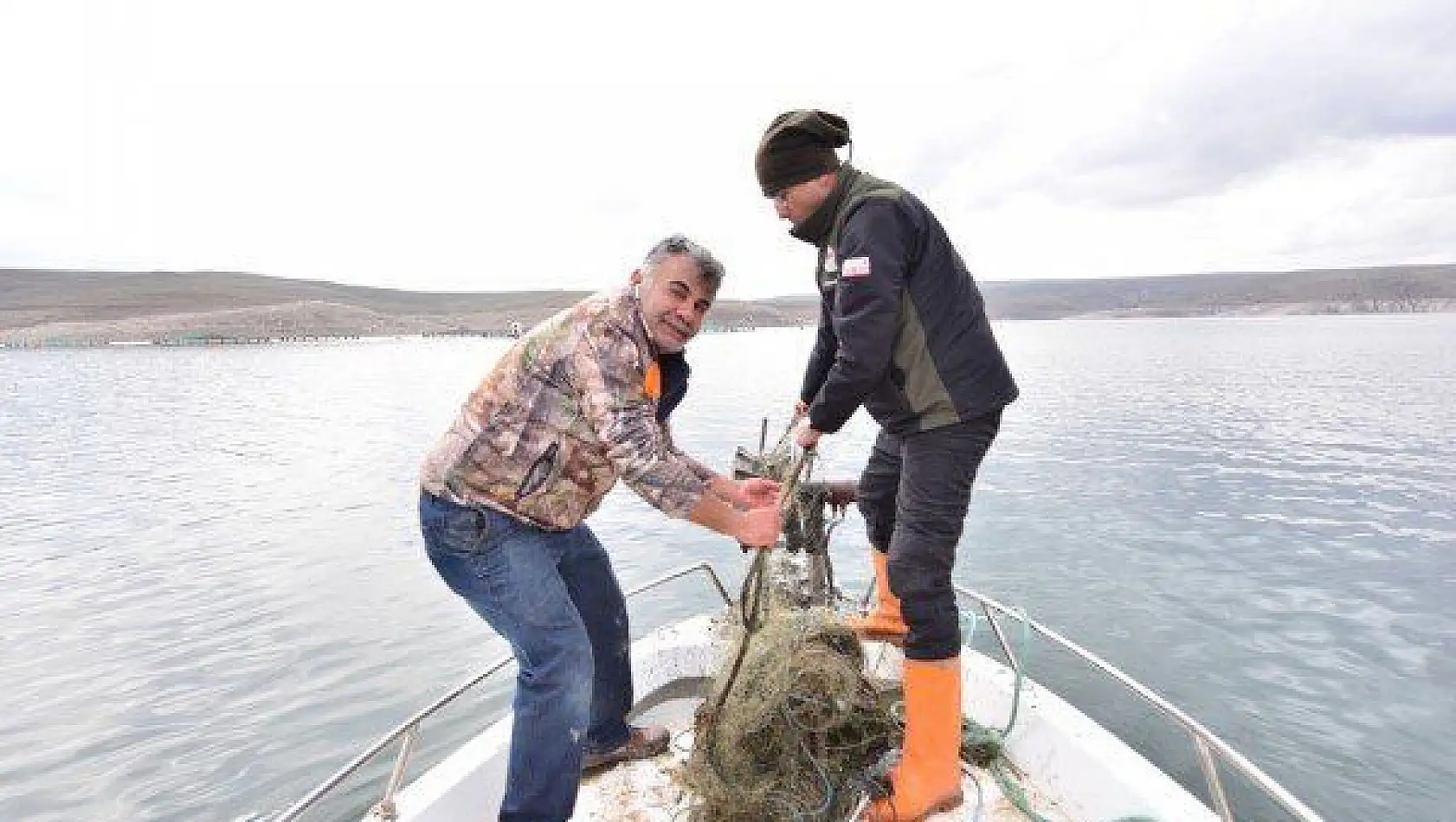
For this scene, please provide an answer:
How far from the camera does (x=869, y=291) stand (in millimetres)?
3135

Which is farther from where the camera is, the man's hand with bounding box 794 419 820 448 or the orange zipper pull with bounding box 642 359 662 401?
the man's hand with bounding box 794 419 820 448

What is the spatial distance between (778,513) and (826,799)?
1345mm

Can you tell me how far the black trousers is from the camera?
11.1ft

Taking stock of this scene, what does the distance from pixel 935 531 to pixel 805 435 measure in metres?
0.82

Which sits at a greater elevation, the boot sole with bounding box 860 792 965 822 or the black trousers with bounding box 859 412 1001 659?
the black trousers with bounding box 859 412 1001 659

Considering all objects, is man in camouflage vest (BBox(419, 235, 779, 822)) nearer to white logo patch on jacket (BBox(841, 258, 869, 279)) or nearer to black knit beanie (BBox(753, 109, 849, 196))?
white logo patch on jacket (BBox(841, 258, 869, 279))

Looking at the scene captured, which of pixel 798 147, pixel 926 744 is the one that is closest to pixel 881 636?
pixel 926 744

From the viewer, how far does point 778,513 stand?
→ 294 centimetres

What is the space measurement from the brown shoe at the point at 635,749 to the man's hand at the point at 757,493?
1633 mm

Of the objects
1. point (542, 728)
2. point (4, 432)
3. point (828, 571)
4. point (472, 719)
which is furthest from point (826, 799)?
point (4, 432)

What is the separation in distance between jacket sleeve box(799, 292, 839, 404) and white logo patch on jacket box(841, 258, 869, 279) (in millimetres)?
817

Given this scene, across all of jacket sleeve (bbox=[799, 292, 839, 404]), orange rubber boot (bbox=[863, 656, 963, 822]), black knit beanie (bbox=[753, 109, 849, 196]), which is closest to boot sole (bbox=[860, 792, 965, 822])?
orange rubber boot (bbox=[863, 656, 963, 822])

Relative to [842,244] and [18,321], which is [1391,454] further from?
[18,321]

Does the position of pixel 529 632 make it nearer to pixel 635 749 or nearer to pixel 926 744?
pixel 635 749
